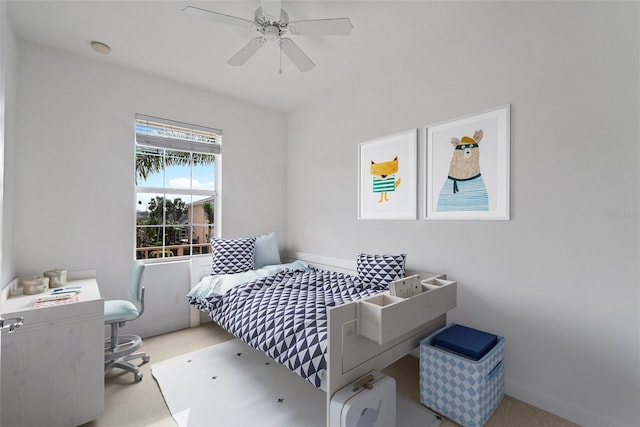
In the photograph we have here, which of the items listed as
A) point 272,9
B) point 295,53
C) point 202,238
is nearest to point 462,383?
point 295,53

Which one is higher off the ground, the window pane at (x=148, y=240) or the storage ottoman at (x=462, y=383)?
the window pane at (x=148, y=240)

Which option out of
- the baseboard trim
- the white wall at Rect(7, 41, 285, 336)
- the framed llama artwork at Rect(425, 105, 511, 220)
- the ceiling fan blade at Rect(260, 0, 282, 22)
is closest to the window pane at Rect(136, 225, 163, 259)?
the white wall at Rect(7, 41, 285, 336)

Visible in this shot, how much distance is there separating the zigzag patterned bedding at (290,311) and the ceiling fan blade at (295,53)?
181 centimetres

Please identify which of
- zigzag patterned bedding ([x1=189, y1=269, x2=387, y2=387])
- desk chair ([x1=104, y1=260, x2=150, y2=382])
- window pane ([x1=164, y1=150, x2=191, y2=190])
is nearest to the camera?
zigzag patterned bedding ([x1=189, y1=269, x2=387, y2=387])

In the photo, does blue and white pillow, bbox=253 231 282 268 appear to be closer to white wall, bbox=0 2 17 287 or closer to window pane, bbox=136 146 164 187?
window pane, bbox=136 146 164 187

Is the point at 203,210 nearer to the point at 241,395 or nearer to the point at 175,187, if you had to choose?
the point at 175,187

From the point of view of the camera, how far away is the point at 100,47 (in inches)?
99.5

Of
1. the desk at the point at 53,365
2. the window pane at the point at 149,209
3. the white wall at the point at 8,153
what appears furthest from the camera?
the window pane at the point at 149,209

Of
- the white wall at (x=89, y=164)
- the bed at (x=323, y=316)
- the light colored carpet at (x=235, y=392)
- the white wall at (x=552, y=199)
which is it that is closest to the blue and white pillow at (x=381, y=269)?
the bed at (x=323, y=316)

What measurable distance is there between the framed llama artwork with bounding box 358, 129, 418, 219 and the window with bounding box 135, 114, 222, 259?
1767 millimetres

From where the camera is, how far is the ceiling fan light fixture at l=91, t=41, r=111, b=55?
98.2 inches

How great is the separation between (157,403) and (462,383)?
1966mm

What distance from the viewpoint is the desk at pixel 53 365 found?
1.60 meters

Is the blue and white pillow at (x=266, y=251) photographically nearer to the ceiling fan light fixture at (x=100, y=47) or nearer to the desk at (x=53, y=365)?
the desk at (x=53, y=365)
